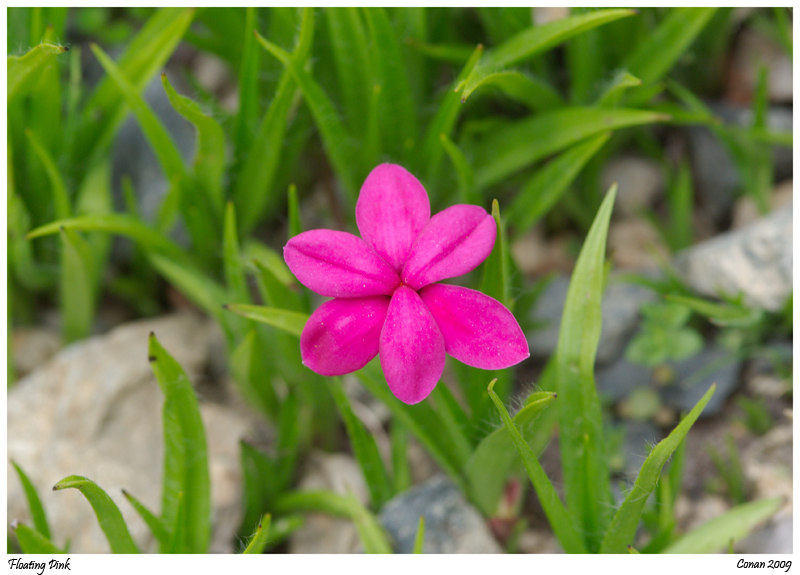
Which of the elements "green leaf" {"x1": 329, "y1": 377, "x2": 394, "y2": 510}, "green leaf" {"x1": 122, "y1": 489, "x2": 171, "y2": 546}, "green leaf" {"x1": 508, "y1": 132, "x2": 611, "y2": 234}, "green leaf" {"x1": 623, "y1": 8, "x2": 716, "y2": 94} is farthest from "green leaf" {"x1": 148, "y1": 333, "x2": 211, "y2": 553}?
"green leaf" {"x1": 623, "y1": 8, "x2": 716, "y2": 94}

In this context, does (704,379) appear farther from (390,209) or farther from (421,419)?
(390,209)

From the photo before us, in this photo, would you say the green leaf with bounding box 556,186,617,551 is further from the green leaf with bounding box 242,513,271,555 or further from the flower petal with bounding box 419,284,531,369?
the green leaf with bounding box 242,513,271,555

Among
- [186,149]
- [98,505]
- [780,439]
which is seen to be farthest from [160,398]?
[780,439]

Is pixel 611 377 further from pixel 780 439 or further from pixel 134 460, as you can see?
pixel 134 460

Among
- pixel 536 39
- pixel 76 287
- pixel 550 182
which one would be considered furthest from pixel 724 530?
pixel 76 287

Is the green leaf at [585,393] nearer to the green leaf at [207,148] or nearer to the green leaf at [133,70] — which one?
the green leaf at [207,148]

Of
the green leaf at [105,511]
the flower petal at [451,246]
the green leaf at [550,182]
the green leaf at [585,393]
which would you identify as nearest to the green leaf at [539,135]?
the green leaf at [550,182]
